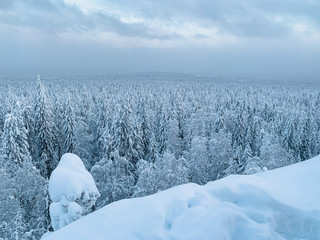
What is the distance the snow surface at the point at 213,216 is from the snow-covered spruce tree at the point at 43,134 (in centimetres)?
3051

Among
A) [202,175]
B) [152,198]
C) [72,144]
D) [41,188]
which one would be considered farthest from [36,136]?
[152,198]

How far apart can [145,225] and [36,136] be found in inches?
1320

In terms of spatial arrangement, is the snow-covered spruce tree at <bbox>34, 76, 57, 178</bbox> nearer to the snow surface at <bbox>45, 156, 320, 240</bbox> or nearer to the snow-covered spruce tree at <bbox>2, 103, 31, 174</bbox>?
the snow-covered spruce tree at <bbox>2, 103, 31, 174</bbox>

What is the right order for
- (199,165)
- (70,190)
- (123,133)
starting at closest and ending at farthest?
(70,190), (199,165), (123,133)

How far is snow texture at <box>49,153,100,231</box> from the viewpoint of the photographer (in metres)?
10.5

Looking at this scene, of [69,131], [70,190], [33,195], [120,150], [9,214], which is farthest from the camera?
[69,131]

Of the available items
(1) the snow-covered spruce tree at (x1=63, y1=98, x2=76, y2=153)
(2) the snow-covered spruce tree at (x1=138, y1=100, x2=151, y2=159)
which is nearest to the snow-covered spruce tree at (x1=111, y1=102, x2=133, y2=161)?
(2) the snow-covered spruce tree at (x1=138, y1=100, x2=151, y2=159)

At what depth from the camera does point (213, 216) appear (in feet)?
18.7

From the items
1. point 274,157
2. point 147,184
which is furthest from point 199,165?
point 147,184

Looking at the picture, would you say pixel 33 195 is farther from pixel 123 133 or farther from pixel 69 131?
pixel 69 131

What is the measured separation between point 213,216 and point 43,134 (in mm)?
32794

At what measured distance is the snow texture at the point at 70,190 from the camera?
34.3 feet

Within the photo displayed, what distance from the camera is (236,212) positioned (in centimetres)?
577

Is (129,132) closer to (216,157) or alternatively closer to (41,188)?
(216,157)
